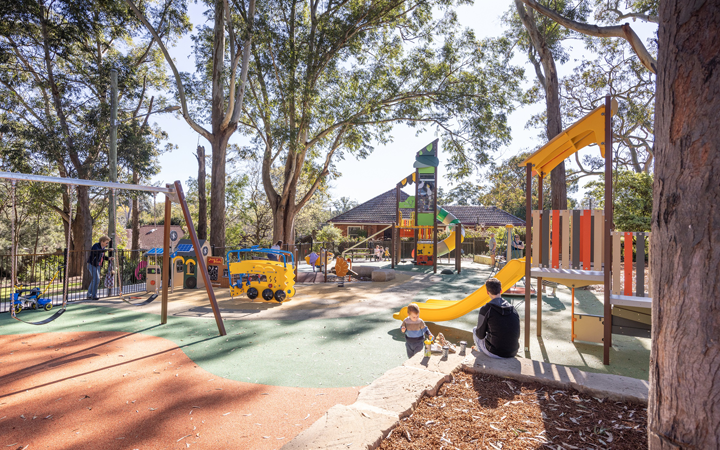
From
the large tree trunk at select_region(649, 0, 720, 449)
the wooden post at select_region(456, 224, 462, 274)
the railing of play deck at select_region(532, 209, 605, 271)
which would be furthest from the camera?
the wooden post at select_region(456, 224, 462, 274)

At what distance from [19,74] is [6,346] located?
58.7 feet

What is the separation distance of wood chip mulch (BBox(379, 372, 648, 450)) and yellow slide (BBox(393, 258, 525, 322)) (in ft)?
9.98

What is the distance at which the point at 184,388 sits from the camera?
4.18 meters

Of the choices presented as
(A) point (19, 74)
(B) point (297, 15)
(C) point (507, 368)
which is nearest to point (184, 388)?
(C) point (507, 368)

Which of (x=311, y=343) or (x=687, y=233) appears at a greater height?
(x=687, y=233)

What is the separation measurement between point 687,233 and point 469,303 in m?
5.12

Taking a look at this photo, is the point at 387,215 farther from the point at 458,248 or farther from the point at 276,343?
the point at 276,343

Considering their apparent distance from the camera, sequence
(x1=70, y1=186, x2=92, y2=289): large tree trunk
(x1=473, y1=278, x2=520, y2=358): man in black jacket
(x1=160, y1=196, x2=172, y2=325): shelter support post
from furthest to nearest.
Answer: (x1=70, y1=186, x2=92, y2=289): large tree trunk, (x1=160, y1=196, x2=172, y2=325): shelter support post, (x1=473, y1=278, x2=520, y2=358): man in black jacket

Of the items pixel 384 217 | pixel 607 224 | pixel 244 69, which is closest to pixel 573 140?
pixel 607 224

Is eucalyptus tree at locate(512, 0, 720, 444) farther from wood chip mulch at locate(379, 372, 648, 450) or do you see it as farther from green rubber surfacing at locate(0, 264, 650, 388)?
green rubber surfacing at locate(0, 264, 650, 388)

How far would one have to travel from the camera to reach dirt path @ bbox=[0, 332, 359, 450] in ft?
10.2

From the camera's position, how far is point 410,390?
10.4ft

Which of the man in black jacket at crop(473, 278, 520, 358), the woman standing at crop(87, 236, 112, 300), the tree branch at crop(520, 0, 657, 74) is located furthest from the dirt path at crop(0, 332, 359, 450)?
the tree branch at crop(520, 0, 657, 74)

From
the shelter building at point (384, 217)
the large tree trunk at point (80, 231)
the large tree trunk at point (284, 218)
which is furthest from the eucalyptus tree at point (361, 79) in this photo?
the shelter building at point (384, 217)
